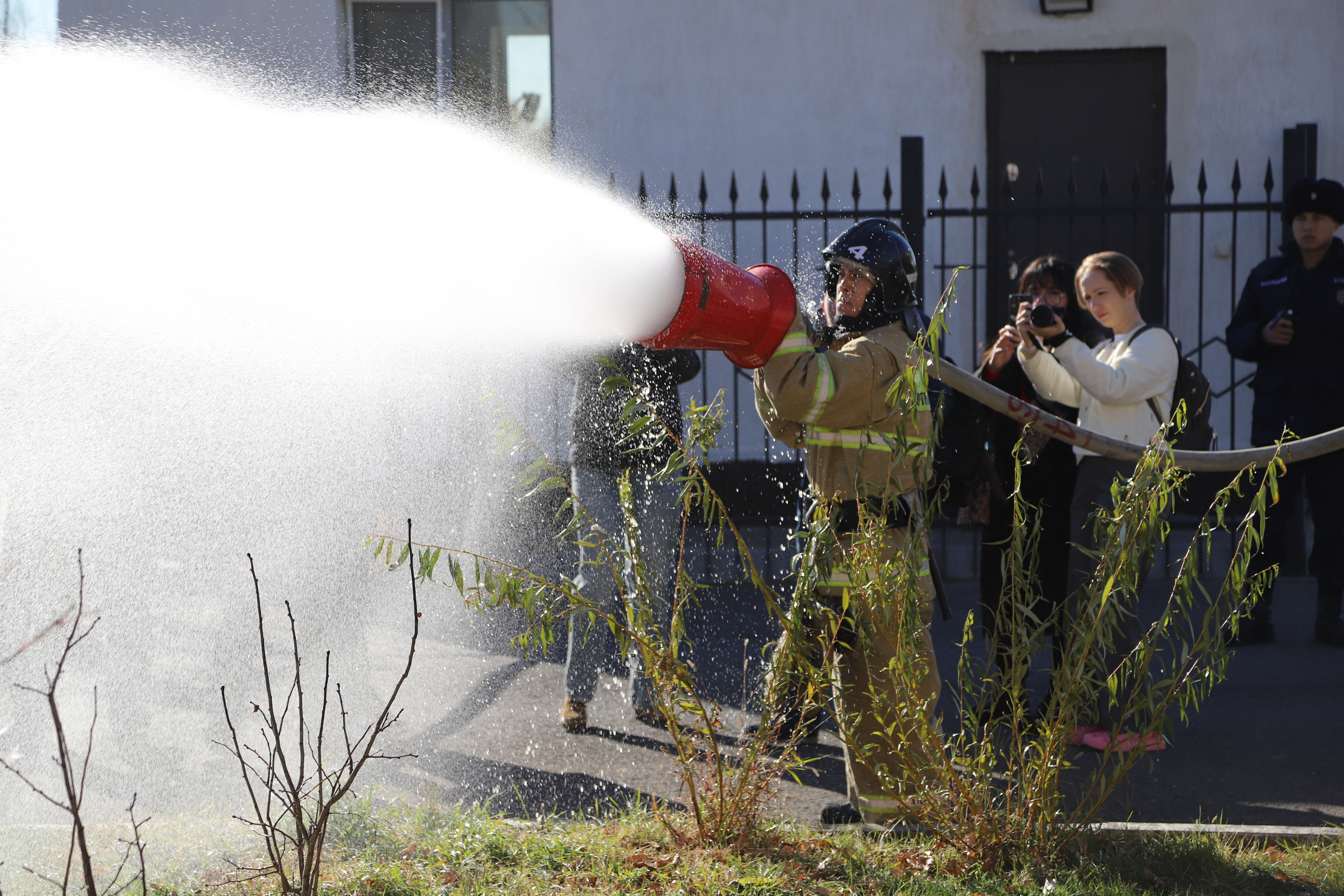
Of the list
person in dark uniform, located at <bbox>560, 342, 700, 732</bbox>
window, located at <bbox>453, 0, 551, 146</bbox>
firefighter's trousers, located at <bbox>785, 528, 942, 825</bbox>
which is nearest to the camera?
firefighter's trousers, located at <bbox>785, 528, 942, 825</bbox>

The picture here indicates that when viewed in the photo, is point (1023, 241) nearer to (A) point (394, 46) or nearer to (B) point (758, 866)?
(A) point (394, 46)

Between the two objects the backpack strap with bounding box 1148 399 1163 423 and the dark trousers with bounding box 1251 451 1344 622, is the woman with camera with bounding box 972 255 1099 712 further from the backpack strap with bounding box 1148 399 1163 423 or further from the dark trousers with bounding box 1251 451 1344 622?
the dark trousers with bounding box 1251 451 1344 622

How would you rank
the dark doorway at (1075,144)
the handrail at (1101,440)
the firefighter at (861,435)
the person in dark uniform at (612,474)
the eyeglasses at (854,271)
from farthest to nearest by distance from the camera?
the dark doorway at (1075,144) < the person in dark uniform at (612,474) < the handrail at (1101,440) < the eyeglasses at (854,271) < the firefighter at (861,435)

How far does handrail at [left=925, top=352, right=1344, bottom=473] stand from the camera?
140 inches

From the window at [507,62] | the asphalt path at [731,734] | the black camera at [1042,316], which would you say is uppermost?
the window at [507,62]

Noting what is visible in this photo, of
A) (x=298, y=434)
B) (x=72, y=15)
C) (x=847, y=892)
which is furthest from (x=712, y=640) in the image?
(x=72, y=15)

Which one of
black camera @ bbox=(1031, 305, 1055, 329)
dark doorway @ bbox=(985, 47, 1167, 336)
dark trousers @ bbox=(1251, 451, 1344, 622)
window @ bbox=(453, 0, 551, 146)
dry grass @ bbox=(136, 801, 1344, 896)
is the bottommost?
dry grass @ bbox=(136, 801, 1344, 896)

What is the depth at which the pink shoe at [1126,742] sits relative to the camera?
2.85 meters

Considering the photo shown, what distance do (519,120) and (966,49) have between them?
3.23 metres

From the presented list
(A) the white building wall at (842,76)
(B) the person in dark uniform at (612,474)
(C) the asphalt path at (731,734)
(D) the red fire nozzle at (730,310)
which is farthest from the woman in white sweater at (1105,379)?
(A) the white building wall at (842,76)

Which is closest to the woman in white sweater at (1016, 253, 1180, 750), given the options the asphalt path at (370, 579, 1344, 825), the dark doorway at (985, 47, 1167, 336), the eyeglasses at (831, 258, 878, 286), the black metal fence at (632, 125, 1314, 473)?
the asphalt path at (370, 579, 1344, 825)

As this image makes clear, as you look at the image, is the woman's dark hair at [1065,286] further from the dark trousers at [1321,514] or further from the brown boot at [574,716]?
the brown boot at [574,716]

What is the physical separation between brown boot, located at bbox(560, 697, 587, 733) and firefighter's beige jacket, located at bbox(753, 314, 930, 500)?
1.49 m

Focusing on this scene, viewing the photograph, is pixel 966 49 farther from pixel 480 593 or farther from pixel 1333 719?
pixel 480 593
